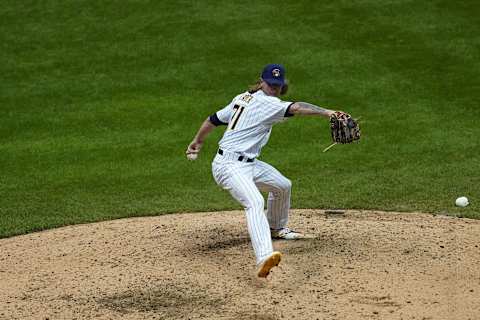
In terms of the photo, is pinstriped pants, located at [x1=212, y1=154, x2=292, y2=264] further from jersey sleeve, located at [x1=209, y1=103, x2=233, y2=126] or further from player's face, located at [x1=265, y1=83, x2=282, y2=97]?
player's face, located at [x1=265, y1=83, x2=282, y2=97]

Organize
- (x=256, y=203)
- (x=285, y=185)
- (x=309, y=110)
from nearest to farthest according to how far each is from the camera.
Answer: (x=309, y=110)
(x=256, y=203)
(x=285, y=185)

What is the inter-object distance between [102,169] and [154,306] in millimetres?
5199

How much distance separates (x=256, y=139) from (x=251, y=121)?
206 millimetres

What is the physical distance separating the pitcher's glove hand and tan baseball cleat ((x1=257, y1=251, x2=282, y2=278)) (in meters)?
1.28

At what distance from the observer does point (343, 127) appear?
7.61 metres

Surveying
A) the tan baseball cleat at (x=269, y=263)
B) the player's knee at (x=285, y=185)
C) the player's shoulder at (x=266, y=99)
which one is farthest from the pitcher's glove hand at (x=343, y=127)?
the tan baseball cleat at (x=269, y=263)

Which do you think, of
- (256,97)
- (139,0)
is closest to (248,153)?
(256,97)

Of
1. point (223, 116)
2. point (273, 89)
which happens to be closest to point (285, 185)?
point (223, 116)

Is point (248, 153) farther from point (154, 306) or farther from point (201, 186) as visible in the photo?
point (201, 186)

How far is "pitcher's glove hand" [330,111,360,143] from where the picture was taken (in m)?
7.48

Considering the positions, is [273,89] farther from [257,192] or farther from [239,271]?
[239,271]

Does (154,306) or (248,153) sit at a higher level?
(248,153)

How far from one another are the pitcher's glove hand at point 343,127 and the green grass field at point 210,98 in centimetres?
256

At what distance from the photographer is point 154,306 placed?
7.17m
